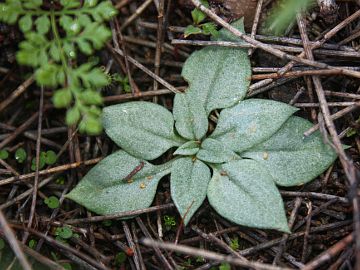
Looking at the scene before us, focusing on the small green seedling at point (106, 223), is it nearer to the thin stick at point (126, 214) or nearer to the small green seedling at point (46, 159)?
the thin stick at point (126, 214)

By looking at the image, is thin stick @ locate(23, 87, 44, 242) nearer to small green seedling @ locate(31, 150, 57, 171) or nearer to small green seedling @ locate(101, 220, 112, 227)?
small green seedling @ locate(31, 150, 57, 171)

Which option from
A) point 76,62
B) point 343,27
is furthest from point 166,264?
point 343,27

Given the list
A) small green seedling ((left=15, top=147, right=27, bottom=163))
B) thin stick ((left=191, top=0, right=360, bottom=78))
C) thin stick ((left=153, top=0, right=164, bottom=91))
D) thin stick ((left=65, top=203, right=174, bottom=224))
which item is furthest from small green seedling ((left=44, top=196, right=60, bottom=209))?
thin stick ((left=191, top=0, right=360, bottom=78))

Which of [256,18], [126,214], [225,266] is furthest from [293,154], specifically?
[126,214]

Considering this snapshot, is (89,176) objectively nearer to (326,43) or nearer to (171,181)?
(171,181)

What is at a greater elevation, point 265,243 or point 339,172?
point 339,172

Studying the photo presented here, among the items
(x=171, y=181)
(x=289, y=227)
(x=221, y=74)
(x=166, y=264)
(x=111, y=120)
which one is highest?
(x=221, y=74)
